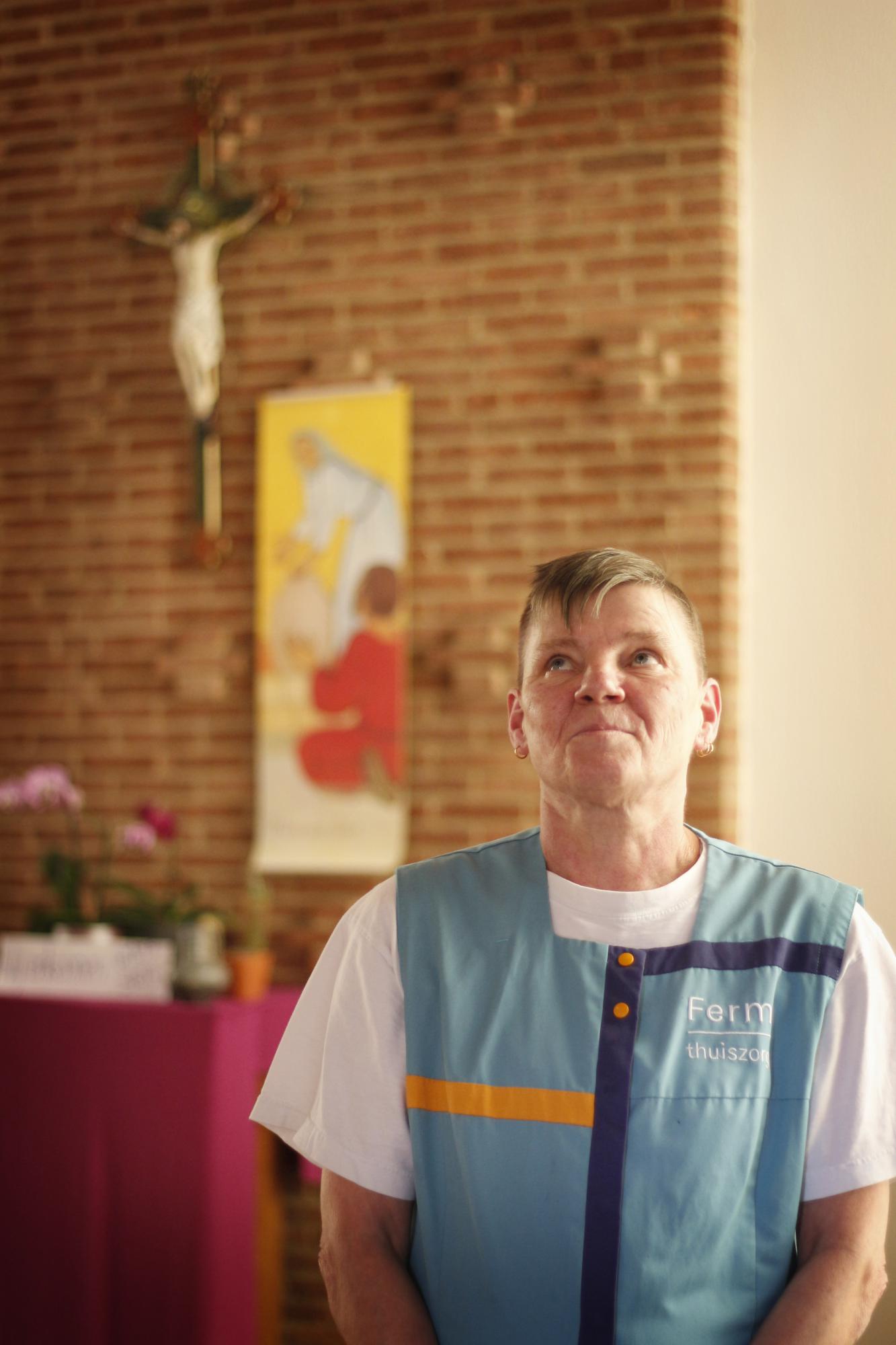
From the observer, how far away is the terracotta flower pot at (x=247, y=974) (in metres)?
3.10

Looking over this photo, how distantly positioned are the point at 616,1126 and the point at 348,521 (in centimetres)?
219

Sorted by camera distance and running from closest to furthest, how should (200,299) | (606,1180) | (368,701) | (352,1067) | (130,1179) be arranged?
1. (606,1180)
2. (352,1067)
3. (130,1179)
4. (368,701)
5. (200,299)

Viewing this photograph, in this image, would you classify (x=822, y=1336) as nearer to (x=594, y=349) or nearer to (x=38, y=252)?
(x=594, y=349)

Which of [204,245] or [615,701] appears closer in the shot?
[615,701]

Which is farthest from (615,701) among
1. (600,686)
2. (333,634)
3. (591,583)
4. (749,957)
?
(333,634)

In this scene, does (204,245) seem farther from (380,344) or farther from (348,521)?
(348,521)

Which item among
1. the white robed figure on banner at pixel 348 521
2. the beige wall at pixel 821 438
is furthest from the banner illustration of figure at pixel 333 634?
the beige wall at pixel 821 438

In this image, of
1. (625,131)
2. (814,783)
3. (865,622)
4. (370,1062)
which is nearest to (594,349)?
(625,131)

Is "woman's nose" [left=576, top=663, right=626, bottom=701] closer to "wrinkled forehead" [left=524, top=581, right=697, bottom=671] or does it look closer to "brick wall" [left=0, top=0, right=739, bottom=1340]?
"wrinkled forehead" [left=524, top=581, right=697, bottom=671]

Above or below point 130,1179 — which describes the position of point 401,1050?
above

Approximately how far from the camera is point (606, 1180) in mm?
1408

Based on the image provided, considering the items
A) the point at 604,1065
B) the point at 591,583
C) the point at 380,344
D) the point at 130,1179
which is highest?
the point at 380,344

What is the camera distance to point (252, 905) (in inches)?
132

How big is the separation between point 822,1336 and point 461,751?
6.55 ft
